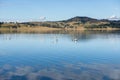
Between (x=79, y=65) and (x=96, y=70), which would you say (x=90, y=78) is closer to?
(x=96, y=70)

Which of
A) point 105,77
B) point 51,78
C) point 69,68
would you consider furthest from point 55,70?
point 105,77

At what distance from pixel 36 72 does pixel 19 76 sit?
2.46 meters

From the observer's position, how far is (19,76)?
22578 mm

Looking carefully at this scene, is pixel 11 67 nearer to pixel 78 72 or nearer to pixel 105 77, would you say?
pixel 78 72

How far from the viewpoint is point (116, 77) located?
72.8 feet

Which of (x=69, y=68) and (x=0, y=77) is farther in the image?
(x=69, y=68)

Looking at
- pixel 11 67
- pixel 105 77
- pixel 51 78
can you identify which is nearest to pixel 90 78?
pixel 105 77

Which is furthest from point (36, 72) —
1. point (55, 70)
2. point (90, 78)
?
point (90, 78)

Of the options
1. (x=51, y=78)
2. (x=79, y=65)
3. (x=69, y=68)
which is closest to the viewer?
(x=51, y=78)

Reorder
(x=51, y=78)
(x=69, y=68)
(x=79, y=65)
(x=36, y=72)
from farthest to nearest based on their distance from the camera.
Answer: (x=79, y=65) → (x=69, y=68) → (x=36, y=72) → (x=51, y=78)

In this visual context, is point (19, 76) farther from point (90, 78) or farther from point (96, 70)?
point (96, 70)

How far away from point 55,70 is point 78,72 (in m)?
2.56

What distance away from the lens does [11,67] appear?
27.5 m

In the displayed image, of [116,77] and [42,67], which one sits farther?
[42,67]
